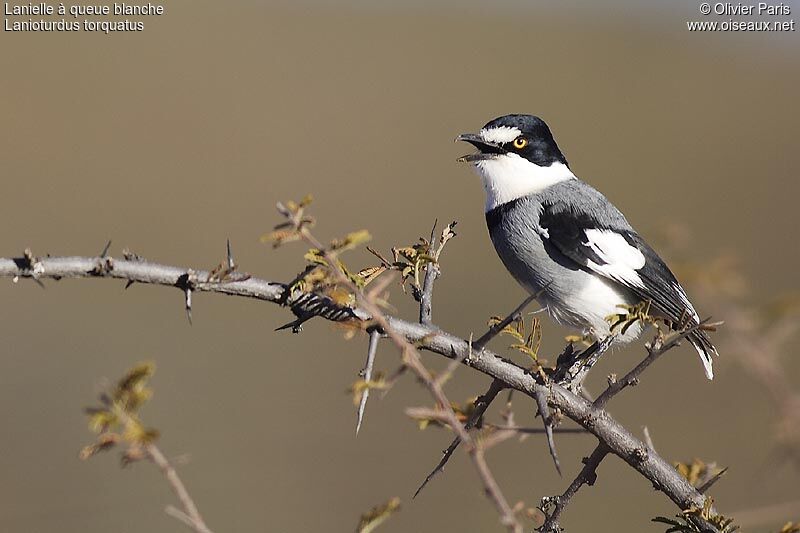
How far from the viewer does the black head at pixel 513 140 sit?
462cm

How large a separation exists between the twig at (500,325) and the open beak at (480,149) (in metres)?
2.51

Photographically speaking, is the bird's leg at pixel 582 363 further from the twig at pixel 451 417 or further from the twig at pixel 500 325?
the twig at pixel 451 417

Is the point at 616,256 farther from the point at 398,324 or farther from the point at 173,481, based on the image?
the point at 173,481

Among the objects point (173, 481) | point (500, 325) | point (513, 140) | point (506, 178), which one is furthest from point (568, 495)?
point (513, 140)

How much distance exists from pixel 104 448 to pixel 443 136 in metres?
19.2

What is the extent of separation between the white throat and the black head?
34mm

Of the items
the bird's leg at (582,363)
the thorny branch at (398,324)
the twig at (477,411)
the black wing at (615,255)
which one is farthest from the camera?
the black wing at (615,255)

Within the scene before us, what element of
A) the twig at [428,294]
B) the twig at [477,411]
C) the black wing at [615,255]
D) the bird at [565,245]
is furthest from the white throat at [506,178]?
the twig at [477,411]

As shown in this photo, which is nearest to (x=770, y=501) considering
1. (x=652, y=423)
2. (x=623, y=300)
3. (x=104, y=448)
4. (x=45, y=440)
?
(x=652, y=423)

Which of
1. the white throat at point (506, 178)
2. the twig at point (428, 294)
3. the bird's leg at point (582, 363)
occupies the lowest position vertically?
the twig at point (428, 294)

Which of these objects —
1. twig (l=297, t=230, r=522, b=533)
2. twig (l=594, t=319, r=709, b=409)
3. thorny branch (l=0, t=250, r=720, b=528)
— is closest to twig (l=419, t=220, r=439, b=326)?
thorny branch (l=0, t=250, r=720, b=528)

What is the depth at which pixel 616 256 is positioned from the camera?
4227 mm

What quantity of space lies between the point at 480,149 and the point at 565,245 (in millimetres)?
757

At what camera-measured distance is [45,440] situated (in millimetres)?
10375
